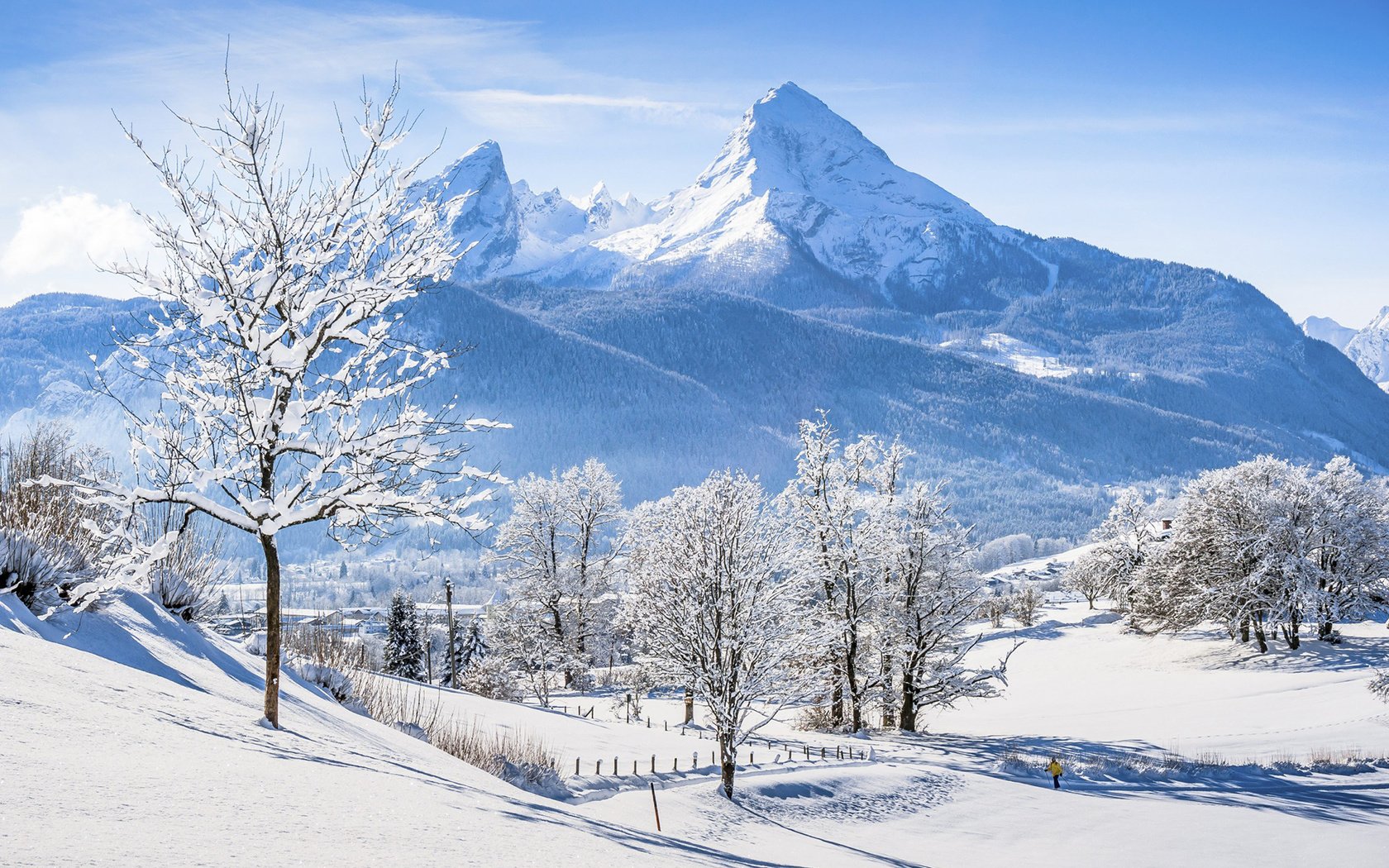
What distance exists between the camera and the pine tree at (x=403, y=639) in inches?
2106

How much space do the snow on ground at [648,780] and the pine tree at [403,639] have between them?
15.4 meters

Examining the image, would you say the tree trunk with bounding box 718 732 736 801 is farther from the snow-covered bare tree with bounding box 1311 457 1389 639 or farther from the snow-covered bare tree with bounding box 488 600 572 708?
the snow-covered bare tree with bounding box 1311 457 1389 639

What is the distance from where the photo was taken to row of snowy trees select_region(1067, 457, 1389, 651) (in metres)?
45.7

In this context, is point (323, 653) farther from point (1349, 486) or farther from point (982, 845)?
point (1349, 486)

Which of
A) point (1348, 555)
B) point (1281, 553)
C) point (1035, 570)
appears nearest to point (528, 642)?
point (1281, 553)

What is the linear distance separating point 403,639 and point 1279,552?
49.5 meters

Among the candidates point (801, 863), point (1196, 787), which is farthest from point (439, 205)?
point (1196, 787)

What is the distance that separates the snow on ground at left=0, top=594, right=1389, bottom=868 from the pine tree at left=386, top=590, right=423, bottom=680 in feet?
50.6

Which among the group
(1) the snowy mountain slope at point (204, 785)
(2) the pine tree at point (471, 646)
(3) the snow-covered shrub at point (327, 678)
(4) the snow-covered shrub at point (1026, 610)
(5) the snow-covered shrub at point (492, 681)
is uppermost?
(1) the snowy mountain slope at point (204, 785)

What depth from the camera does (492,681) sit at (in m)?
38.4

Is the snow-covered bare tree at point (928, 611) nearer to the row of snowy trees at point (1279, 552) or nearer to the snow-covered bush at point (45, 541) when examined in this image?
the row of snowy trees at point (1279, 552)

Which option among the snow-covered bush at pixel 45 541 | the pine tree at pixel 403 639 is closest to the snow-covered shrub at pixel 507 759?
the snow-covered bush at pixel 45 541

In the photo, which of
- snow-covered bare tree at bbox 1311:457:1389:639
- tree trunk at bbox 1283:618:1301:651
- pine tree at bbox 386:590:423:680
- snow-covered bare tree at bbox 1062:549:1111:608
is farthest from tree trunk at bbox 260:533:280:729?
snow-covered bare tree at bbox 1062:549:1111:608

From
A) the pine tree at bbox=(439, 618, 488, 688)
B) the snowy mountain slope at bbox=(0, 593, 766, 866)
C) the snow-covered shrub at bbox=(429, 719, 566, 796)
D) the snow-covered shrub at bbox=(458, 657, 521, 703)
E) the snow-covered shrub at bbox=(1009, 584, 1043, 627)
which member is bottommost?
the pine tree at bbox=(439, 618, 488, 688)
